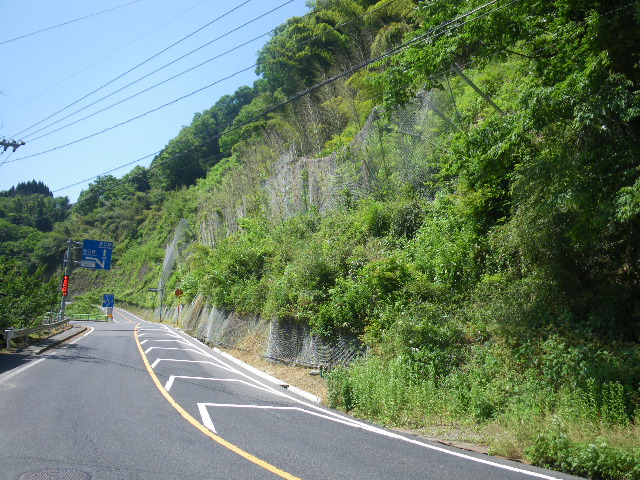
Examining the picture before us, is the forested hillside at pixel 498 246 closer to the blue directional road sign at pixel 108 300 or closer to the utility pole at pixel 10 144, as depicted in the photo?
the utility pole at pixel 10 144

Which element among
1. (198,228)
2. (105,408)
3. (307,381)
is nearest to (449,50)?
(307,381)

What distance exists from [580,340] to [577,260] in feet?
6.99

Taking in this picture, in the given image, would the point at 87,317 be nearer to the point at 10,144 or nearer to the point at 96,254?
the point at 96,254

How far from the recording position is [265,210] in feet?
110

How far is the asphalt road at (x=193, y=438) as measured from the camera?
543cm

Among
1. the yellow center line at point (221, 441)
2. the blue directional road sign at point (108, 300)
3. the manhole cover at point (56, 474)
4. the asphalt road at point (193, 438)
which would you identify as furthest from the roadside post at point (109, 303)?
the manhole cover at point (56, 474)

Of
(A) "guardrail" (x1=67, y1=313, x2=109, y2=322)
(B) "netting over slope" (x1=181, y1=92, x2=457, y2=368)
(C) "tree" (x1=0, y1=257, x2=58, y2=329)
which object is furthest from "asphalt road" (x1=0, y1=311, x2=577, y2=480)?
(A) "guardrail" (x1=67, y1=313, x2=109, y2=322)

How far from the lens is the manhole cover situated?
5105 millimetres

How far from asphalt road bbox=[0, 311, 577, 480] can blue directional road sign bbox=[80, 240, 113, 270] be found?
26.2 m

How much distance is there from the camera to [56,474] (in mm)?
5227

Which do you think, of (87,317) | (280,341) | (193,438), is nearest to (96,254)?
(87,317)

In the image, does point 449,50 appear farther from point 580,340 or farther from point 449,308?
point 580,340

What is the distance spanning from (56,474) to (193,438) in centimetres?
195

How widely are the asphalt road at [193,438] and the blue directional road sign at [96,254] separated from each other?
2622cm
